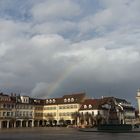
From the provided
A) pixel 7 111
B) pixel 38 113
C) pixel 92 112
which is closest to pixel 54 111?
pixel 38 113

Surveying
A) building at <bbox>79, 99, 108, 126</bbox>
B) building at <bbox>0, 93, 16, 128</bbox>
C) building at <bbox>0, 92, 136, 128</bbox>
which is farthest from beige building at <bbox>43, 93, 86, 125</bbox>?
building at <bbox>0, 93, 16, 128</bbox>

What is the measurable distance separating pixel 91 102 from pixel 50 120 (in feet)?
63.3

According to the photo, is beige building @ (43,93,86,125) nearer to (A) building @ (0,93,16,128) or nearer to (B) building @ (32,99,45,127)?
(B) building @ (32,99,45,127)

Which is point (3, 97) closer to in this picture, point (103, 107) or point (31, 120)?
point (31, 120)

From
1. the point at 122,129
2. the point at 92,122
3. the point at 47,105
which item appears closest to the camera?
the point at 122,129

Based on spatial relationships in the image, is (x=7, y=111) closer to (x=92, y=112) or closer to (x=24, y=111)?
(x=24, y=111)

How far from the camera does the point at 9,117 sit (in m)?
125

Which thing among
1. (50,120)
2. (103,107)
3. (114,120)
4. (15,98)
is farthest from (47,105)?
(114,120)

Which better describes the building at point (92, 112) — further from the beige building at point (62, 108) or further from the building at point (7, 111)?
the building at point (7, 111)

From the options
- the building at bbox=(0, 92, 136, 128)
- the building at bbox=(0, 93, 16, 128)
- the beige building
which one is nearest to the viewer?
the building at bbox=(0, 93, 16, 128)

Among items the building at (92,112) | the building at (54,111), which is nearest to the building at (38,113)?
the building at (54,111)

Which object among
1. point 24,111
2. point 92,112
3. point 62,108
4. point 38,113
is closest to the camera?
point 92,112

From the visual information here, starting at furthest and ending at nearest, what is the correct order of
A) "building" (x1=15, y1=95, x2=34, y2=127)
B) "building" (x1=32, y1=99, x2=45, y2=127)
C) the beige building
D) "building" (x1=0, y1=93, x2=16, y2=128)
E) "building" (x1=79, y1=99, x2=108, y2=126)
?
"building" (x1=32, y1=99, x2=45, y2=127)
the beige building
"building" (x1=15, y1=95, x2=34, y2=127)
"building" (x1=0, y1=93, x2=16, y2=128)
"building" (x1=79, y1=99, x2=108, y2=126)

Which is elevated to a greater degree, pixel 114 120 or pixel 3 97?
pixel 3 97
